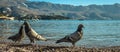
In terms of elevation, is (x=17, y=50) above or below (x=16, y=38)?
above

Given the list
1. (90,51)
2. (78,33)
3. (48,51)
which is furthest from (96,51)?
(48,51)

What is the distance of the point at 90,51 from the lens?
20047 mm

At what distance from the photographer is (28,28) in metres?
23.4

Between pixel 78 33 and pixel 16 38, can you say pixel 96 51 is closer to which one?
pixel 78 33

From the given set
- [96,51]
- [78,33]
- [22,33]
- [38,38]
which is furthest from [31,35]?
[96,51]

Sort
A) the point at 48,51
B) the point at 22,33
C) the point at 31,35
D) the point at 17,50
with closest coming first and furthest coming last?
the point at 17,50 < the point at 48,51 < the point at 31,35 < the point at 22,33

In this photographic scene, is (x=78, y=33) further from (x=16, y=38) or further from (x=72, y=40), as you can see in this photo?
(x=16, y=38)

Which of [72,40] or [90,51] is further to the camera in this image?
[72,40]

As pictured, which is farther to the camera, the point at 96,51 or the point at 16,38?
the point at 16,38

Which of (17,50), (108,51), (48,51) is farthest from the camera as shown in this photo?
(108,51)

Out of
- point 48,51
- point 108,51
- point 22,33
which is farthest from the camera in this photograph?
point 22,33

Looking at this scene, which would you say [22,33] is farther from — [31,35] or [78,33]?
[78,33]

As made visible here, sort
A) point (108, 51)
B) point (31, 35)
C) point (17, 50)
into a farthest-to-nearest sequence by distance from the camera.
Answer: point (31, 35) < point (108, 51) < point (17, 50)

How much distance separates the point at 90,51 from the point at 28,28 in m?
Answer: 5.58
